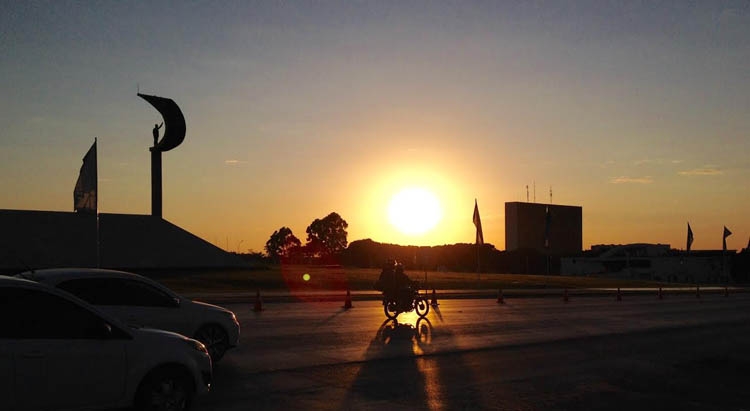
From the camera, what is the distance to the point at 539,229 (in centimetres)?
17075

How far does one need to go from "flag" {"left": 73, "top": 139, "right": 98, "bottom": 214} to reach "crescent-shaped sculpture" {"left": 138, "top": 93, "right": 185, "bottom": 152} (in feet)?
122

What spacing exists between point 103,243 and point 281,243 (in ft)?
351

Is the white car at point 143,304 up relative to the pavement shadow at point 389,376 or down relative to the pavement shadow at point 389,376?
up

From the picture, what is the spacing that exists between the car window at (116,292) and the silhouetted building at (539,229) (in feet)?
487

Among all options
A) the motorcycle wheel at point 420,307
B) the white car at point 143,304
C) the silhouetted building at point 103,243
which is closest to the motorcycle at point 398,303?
the motorcycle wheel at point 420,307

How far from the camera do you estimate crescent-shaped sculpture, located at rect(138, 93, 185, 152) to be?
6644 cm

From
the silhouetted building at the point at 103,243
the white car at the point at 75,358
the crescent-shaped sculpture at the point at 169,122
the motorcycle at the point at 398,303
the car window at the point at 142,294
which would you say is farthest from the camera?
the crescent-shaped sculpture at the point at 169,122

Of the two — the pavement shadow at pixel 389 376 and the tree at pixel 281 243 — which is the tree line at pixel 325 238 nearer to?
the tree at pixel 281 243

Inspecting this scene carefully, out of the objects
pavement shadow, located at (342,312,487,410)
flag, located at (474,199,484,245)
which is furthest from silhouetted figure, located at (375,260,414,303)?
flag, located at (474,199,484,245)

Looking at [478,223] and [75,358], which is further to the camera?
[478,223]

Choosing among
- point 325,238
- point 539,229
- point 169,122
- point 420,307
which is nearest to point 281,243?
point 325,238

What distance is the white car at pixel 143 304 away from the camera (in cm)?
1193

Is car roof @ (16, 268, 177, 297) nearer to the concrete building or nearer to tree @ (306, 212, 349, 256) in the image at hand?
the concrete building

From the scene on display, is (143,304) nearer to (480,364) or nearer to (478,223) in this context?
(480,364)
